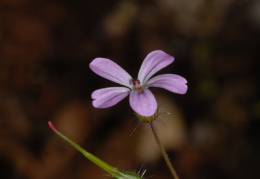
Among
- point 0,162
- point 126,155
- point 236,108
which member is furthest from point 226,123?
point 0,162

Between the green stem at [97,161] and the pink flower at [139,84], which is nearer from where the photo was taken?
the pink flower at [139,84]

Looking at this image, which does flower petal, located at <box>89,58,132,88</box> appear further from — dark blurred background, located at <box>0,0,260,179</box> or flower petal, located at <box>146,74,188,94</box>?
dark blurred background, located at <box>0,0,260,179</box>

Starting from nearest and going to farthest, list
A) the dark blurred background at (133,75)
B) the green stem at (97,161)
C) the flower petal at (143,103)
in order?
1. the flower petal at (143,103)
2. the green stem at (97,161)
3. the dark blurred background at (133,75)

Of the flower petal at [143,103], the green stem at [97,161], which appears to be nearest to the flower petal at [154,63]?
the flower petal at [143,103]

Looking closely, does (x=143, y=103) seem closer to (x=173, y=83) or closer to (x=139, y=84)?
(x=173, y=83)

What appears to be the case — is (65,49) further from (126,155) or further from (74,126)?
(126,155)

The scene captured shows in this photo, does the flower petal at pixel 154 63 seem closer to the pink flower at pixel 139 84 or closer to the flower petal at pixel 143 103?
the pink flower at pixel 139 84

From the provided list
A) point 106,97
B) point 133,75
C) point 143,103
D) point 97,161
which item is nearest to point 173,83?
point 143,103
